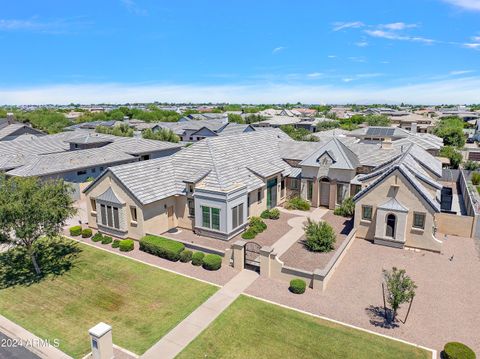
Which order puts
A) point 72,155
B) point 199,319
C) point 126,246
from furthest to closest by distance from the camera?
point 72,155 < point 126,246 < point 199,319

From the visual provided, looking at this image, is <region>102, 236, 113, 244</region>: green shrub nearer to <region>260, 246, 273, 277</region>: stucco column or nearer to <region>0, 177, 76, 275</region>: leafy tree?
<region>0, 177, 76, 275</region>: leafy tree

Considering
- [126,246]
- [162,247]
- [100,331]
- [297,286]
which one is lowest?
[126,246]

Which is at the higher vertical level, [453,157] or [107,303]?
[453,157]

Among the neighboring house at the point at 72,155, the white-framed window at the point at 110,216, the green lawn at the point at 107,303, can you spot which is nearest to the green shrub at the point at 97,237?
the white-framed window at the point at 110,216

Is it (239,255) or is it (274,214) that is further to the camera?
(274,214)

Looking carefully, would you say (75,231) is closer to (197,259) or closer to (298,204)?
(197,259)

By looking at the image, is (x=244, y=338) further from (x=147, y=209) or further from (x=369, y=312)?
(x=147, y=209)

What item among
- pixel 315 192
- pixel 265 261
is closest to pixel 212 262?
pixel 265 261

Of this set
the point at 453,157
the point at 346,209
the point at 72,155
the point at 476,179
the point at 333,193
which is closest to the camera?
the point at 346,209
